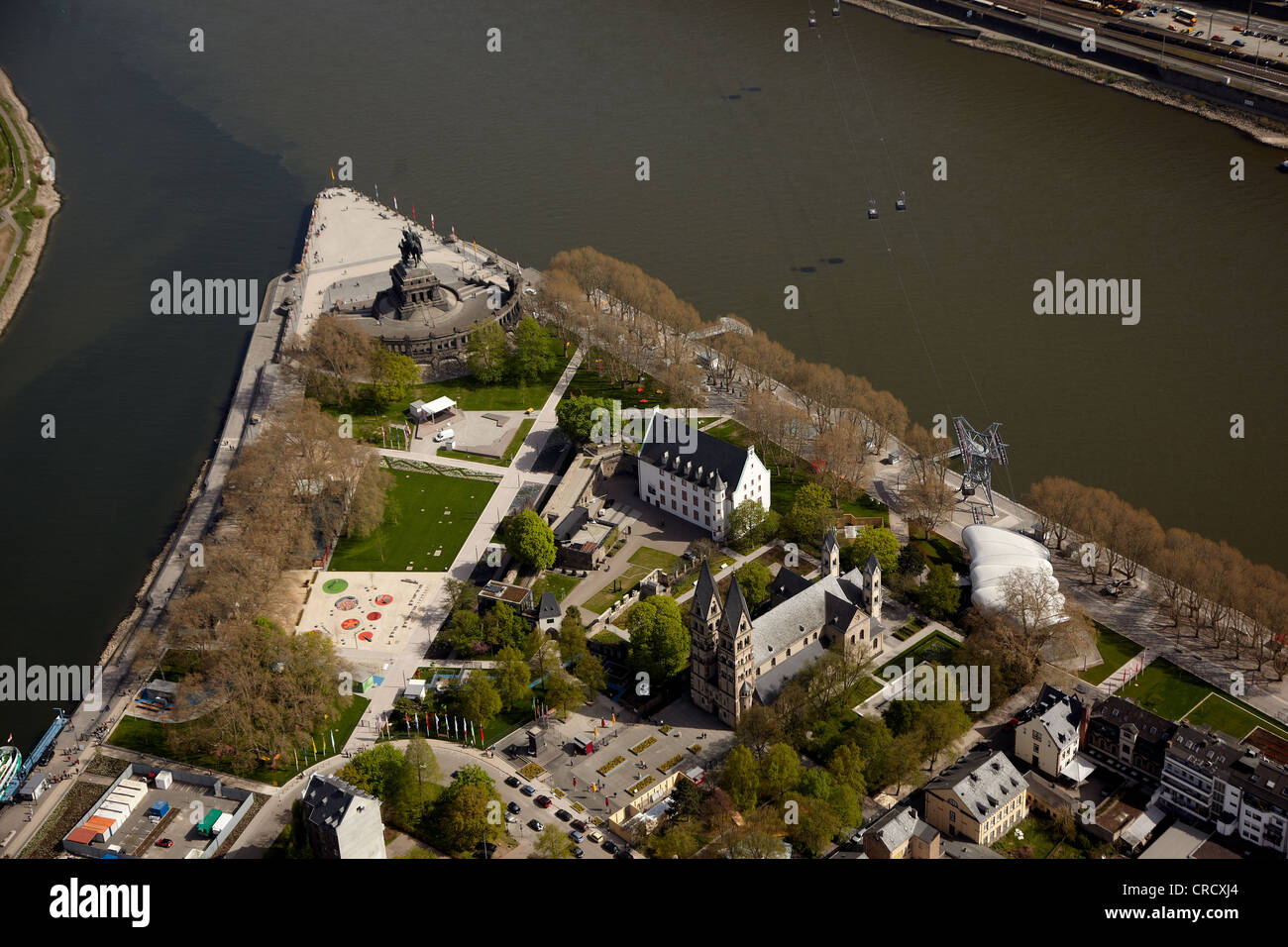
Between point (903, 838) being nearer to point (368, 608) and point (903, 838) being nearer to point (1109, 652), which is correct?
point (1109, 652)

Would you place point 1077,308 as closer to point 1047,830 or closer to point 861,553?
point 861,553

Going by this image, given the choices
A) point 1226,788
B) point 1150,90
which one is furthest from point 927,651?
point 1150,90

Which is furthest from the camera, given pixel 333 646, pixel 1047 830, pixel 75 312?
pixel 75 312

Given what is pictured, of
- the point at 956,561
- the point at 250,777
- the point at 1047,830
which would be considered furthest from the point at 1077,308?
the point at 250,777

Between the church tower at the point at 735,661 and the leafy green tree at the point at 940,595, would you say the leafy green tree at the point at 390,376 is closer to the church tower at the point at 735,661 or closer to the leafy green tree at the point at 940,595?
the church tower at the point at 735,661

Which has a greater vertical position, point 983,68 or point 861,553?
point 983,68

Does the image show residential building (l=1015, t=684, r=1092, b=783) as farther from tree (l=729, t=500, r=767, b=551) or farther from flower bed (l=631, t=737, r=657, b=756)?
tree (l=729, t=500, r=767, b=551)
